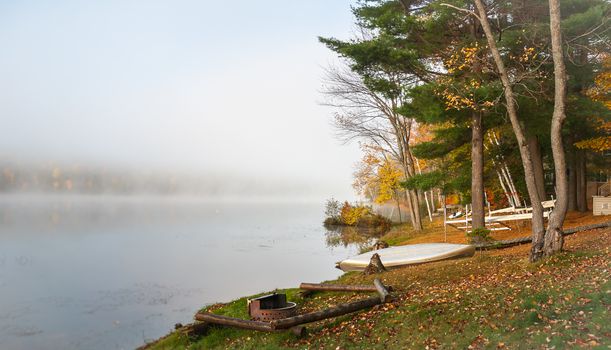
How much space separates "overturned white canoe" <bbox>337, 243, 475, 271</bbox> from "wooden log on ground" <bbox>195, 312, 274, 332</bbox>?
16.5ft

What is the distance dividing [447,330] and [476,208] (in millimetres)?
9694

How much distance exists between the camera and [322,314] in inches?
324

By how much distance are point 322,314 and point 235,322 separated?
1769mm

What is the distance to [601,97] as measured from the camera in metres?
18.8

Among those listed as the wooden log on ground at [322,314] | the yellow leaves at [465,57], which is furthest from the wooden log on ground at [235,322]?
the yellow leaves at [465,57]

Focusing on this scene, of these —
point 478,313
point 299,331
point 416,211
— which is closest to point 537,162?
point 416,211

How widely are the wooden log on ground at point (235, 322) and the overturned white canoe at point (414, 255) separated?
198 inches

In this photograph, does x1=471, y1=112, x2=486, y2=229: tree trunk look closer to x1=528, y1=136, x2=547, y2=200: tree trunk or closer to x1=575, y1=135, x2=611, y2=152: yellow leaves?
x1=528, y1=136, x2=547, y2=200: tree trunk

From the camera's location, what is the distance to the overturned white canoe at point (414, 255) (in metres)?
12.5

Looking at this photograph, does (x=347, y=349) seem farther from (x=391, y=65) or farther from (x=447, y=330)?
(x=391, y=65)

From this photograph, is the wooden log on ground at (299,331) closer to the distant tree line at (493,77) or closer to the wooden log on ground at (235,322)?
the wooden log on ground at (235,322)

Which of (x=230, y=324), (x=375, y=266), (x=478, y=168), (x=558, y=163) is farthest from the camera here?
(x=478, y=168)

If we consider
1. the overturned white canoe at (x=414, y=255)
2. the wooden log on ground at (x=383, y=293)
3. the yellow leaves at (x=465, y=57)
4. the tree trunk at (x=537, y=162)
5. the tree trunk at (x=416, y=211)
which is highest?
the yellow leaves at (x=465, y=57)

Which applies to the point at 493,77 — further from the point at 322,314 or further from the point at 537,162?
the point at 322,314
